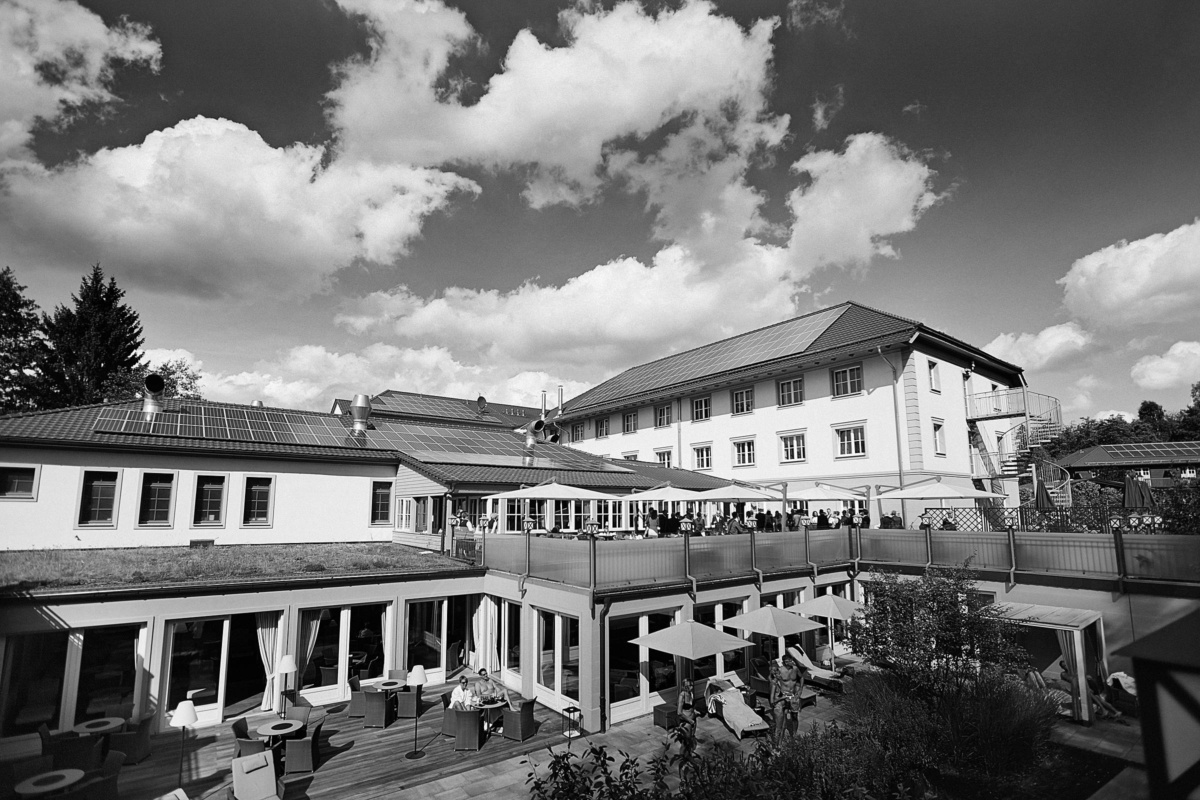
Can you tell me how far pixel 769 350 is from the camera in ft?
100

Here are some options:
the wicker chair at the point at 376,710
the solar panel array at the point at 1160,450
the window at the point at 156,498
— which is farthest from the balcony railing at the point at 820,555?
the solar panel array at the point at 1160,450

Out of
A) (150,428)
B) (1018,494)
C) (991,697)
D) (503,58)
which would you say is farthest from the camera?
(1018,494)

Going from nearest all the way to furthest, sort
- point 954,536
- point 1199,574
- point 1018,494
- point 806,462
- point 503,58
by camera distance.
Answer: point 1199,574
point 503,58
point 954,536
point 806,462
point 1018,494

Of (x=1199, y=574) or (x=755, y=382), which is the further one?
(x=755, y=382)

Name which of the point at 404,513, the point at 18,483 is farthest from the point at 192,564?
the point at 404,513

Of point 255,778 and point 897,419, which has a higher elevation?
point 897,419

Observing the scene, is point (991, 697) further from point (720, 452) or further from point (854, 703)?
point (720, 452)

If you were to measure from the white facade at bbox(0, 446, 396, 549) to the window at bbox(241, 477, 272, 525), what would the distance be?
0.03 m

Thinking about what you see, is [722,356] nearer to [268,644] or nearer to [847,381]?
[847,381]

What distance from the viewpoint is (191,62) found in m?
15.4

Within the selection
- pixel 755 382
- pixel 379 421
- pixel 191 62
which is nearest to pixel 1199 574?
pixel 755 382

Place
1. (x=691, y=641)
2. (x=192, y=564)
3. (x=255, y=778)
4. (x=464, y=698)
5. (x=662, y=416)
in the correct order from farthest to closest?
(x=662, y=416), (x=192, y=564), (x=464, y=698), (x=691, y=641), (x=255, y=778)

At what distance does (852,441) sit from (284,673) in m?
21.5

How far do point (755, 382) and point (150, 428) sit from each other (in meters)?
24.3
